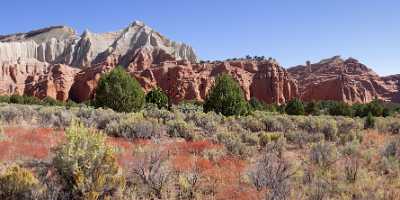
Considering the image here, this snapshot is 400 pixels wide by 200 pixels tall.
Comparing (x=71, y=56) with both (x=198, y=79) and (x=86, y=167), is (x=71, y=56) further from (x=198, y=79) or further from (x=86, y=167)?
(x=86, y=167)

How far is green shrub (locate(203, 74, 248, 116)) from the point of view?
108 feet

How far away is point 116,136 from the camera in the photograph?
14711 millimetres

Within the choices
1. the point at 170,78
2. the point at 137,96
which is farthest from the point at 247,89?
the point at 137,96

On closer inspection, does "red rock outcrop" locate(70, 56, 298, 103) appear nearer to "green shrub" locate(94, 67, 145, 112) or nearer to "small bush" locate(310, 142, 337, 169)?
"green shrub" locate(94, 67, 145, 112)

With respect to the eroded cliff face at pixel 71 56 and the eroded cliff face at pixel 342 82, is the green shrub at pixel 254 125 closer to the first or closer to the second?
the eroded cliff face at pixel 71 56

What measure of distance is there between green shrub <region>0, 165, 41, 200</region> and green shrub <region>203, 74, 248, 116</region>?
26.3m

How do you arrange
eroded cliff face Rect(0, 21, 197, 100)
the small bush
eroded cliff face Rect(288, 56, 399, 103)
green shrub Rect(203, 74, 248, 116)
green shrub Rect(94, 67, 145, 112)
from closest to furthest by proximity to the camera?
the small bush < green shrub Rect(203, 74, 248, 116) < green shrub Rect(94, 67, 145, 112) < eroded cliff face Rect(0, 21, 197, 100) < eroded cliff face Rect(288, 56, 399, 103)

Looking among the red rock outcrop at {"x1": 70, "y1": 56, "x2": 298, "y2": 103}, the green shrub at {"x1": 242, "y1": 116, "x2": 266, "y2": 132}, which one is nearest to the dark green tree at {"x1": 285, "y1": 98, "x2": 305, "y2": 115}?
the green shrub at {"x1": 242, "y1": 116, "x2": 266, "y2": 132}

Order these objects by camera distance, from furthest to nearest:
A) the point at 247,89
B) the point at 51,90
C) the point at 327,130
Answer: the point at 247,89 → the point at 51,90 → the point at 327,130

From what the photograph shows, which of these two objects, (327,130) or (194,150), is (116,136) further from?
(327,130)

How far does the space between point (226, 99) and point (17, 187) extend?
2662 centimetres

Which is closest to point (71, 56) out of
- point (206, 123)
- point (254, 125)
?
point (254, 125)

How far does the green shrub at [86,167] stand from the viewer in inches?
277

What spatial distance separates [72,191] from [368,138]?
13.6m
